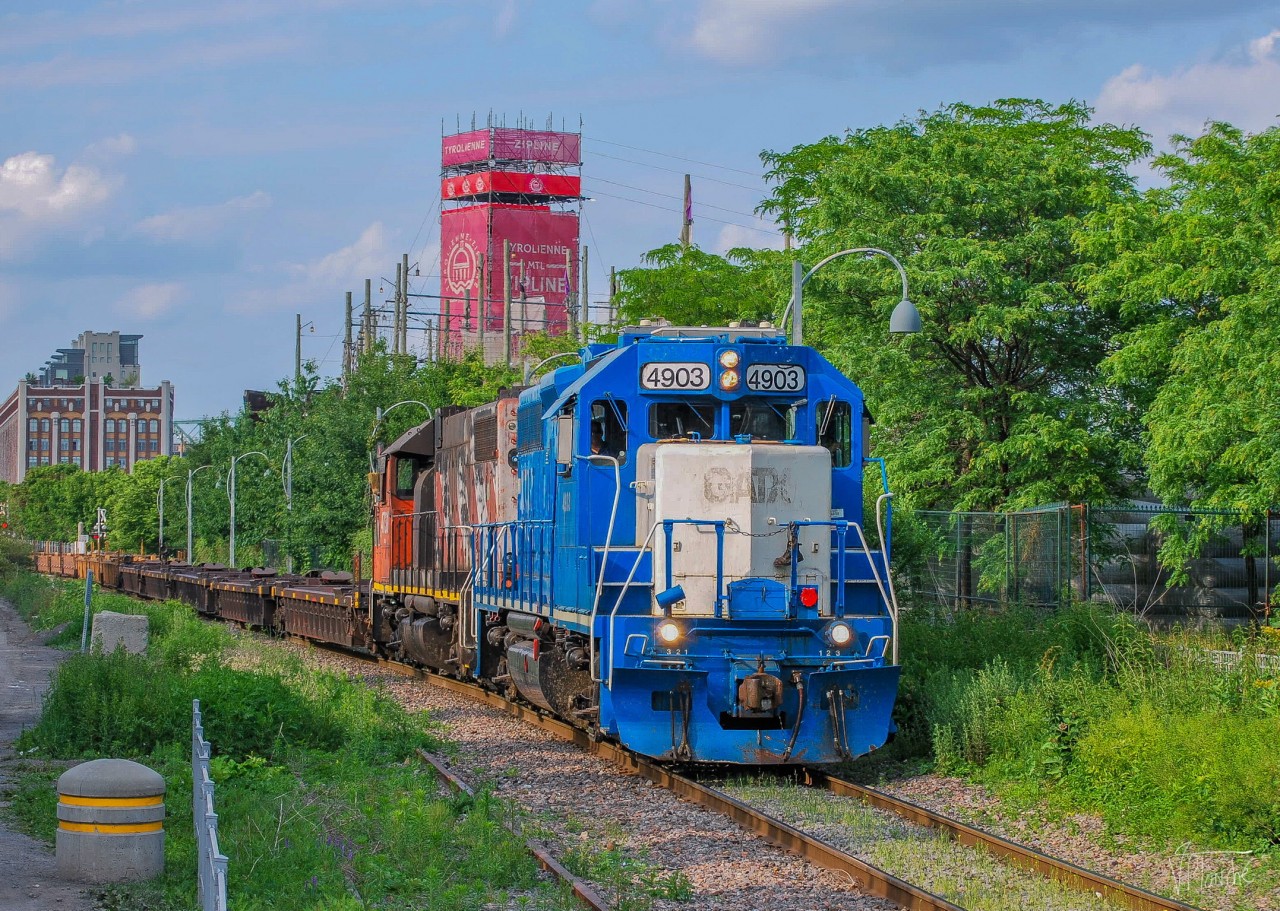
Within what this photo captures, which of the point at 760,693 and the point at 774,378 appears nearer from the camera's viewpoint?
the point at 760,693

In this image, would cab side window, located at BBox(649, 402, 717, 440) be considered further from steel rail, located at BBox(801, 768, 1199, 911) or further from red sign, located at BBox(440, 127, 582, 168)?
red sign, located at BBox(440, 127, 582, 168)

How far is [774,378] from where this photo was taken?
13602 mm

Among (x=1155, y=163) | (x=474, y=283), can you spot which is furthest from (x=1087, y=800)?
(x=474, y=283)

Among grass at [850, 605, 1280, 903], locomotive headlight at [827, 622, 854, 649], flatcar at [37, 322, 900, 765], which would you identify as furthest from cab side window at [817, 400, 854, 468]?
grass at [850, 605, 1280, 903]

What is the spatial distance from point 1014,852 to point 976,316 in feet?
60.3

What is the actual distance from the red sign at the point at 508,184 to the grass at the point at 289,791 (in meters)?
103

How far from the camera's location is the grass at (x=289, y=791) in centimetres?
929

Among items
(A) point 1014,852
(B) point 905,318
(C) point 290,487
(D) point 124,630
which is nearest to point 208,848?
(A) point 1014,852

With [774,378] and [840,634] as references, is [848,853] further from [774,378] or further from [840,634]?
[774,378]

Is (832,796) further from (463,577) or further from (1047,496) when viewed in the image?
(1047,496)

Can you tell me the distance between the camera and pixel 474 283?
391 ft

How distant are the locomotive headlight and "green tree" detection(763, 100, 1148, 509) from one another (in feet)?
45.7

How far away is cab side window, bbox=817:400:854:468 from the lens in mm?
13844

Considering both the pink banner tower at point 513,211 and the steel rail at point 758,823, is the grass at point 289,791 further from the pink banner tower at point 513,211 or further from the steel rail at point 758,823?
the pink banner tower at point 513,211
